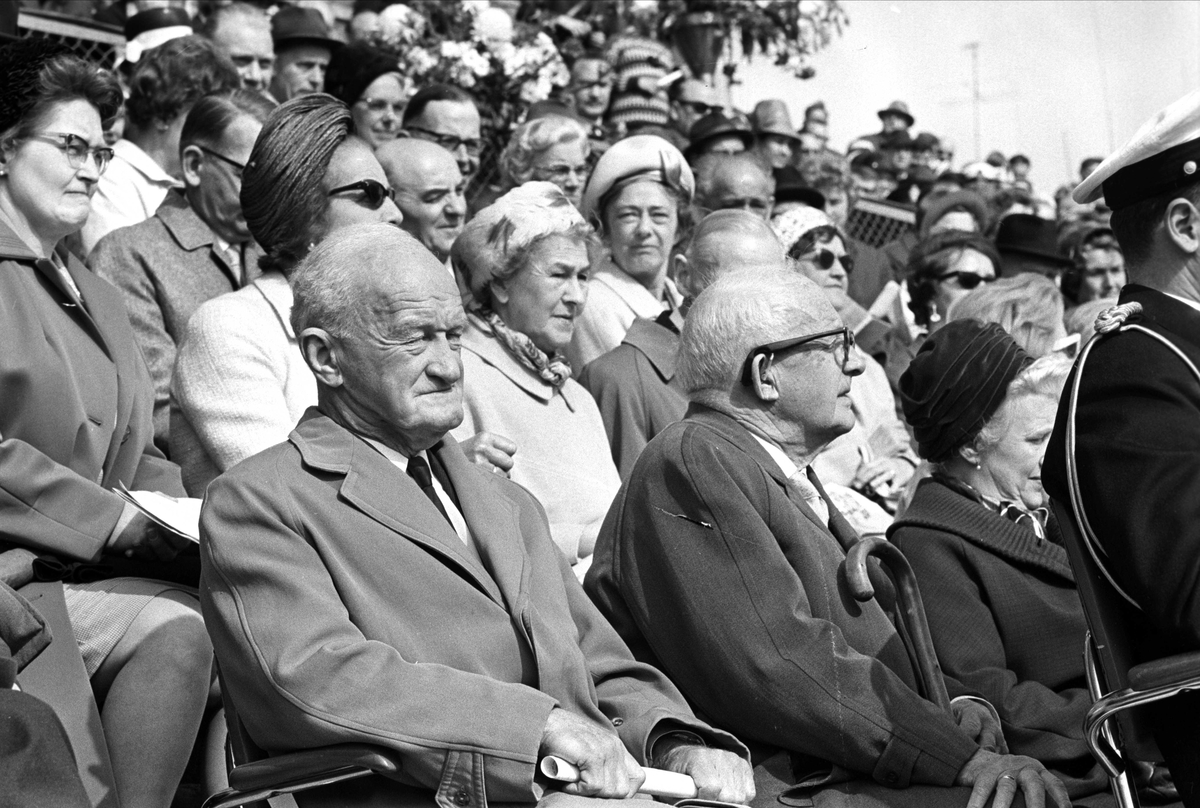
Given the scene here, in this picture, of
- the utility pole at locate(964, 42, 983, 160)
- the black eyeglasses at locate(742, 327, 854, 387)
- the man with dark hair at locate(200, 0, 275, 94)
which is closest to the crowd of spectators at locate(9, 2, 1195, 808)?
the black eyeglasses at locate(742, 327, 854, 387)

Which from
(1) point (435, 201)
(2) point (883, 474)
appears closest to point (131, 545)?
(1) point (435, 201)

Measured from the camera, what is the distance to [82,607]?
12.9 feet

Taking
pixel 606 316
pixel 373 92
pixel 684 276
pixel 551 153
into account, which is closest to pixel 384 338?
pixel 684 276

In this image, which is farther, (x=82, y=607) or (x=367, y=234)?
(x=82, y=607)

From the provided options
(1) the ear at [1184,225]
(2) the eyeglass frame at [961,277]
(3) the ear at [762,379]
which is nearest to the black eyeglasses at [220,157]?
(3) the ear at [762,379]

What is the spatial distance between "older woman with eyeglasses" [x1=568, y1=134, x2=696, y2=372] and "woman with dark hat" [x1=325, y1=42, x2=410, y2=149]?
1.06m

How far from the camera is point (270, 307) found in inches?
183

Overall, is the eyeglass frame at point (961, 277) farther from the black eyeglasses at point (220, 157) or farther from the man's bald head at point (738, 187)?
the black eyeglasses at point (220, 157)

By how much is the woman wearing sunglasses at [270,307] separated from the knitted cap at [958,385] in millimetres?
1633

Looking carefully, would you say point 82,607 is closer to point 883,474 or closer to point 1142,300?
point 1142,300

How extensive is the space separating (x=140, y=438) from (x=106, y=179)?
6.50 feet

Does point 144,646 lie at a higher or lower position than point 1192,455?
lower

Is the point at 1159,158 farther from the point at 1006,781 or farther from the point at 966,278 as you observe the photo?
the point at 966,278

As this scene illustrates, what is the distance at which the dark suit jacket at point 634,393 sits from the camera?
5.51 metres
